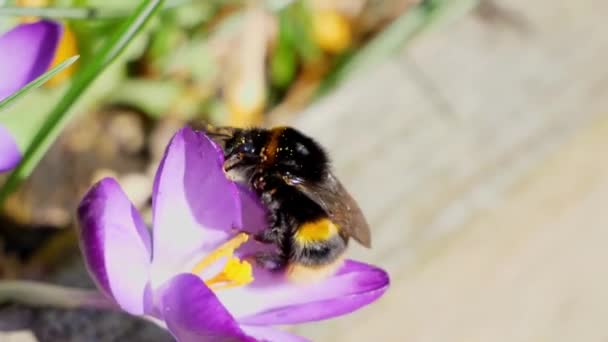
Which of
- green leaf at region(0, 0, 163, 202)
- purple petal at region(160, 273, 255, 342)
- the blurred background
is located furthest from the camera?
the blurred background

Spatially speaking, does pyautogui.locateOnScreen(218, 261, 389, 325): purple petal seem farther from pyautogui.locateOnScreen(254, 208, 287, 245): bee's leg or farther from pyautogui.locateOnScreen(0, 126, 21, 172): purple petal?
pyautogui.locateOnScreen(0, 126, 21, 172): purple petal

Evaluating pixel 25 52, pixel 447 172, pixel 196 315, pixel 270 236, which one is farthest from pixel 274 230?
pixel 447 172

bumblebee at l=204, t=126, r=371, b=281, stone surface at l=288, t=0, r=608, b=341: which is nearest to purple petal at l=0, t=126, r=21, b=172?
bumblebee at l=204, t=126, r=371, b=281

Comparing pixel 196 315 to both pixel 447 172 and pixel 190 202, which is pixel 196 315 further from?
pixel 447 172

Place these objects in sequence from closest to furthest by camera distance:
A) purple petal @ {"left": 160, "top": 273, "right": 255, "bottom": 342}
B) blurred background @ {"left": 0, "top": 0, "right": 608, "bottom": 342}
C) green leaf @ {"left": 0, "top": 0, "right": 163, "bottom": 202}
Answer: purple petal @ {"left": 160, "top": 273, "right": 255, "bottom": 342}
green leaf @ {"left": 0, "top": 0, "right": 163, "bottom": 202}
blurred background @ {"left": 0, "top": 0, "right": 608, "bottom": 342}

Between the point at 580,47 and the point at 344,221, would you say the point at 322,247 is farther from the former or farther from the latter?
the point at 580,47

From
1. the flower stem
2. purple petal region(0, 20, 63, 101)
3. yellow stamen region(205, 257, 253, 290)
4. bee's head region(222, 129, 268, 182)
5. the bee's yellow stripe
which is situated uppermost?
purple petal region(0, 20, 63, 101)

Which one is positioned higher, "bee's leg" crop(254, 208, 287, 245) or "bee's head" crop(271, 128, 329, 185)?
"bee's head" crop(271, 128, 329, 185)
